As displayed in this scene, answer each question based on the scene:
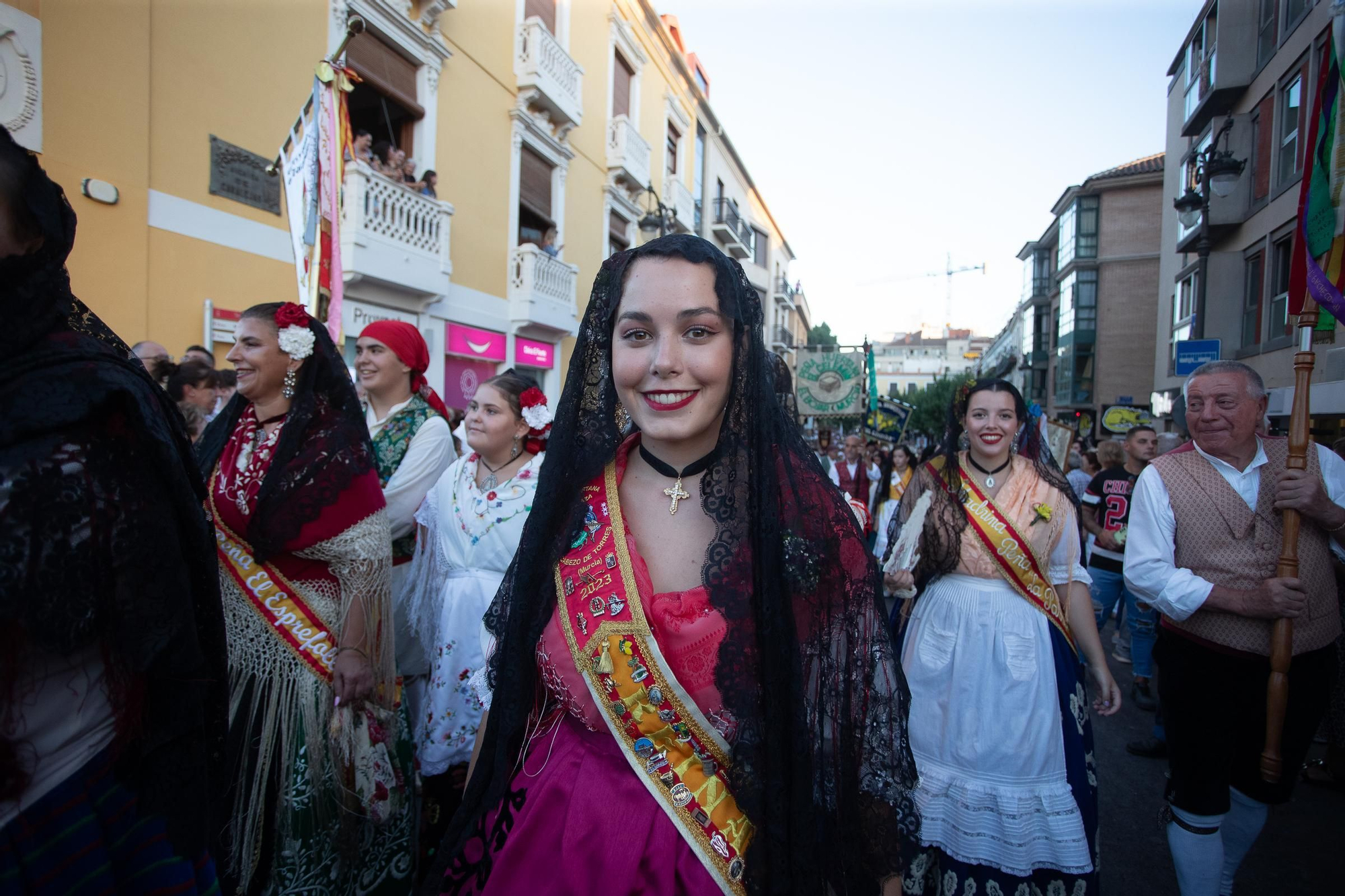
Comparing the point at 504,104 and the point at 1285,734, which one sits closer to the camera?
the point at 1285,734

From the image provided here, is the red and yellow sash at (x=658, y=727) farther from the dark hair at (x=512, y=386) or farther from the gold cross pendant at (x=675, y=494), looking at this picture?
the dark hair at (x=512, y=386)

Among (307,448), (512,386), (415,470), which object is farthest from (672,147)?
(307,448)

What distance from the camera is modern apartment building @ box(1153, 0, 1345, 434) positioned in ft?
39.0

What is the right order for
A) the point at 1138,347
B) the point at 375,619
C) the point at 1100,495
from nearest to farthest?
1. the point at 375,619
2. the point at 1100,495
3. the point at 1138,347

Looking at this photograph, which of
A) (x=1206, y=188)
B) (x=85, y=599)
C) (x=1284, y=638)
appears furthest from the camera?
(x=1206, y=188)

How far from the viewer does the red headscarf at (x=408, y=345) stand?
142 inches

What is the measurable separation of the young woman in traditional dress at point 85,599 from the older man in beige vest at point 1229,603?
128 inches

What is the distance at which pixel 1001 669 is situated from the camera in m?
2.84

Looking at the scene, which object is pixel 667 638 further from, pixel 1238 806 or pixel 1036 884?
pixel 1238 806

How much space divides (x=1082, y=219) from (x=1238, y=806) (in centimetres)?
3547

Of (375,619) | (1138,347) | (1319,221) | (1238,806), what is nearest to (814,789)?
(375,619)

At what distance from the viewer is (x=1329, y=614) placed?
2.84m

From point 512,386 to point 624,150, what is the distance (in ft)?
47.4

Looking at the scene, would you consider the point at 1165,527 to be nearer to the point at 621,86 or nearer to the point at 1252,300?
the point at 1252,300
